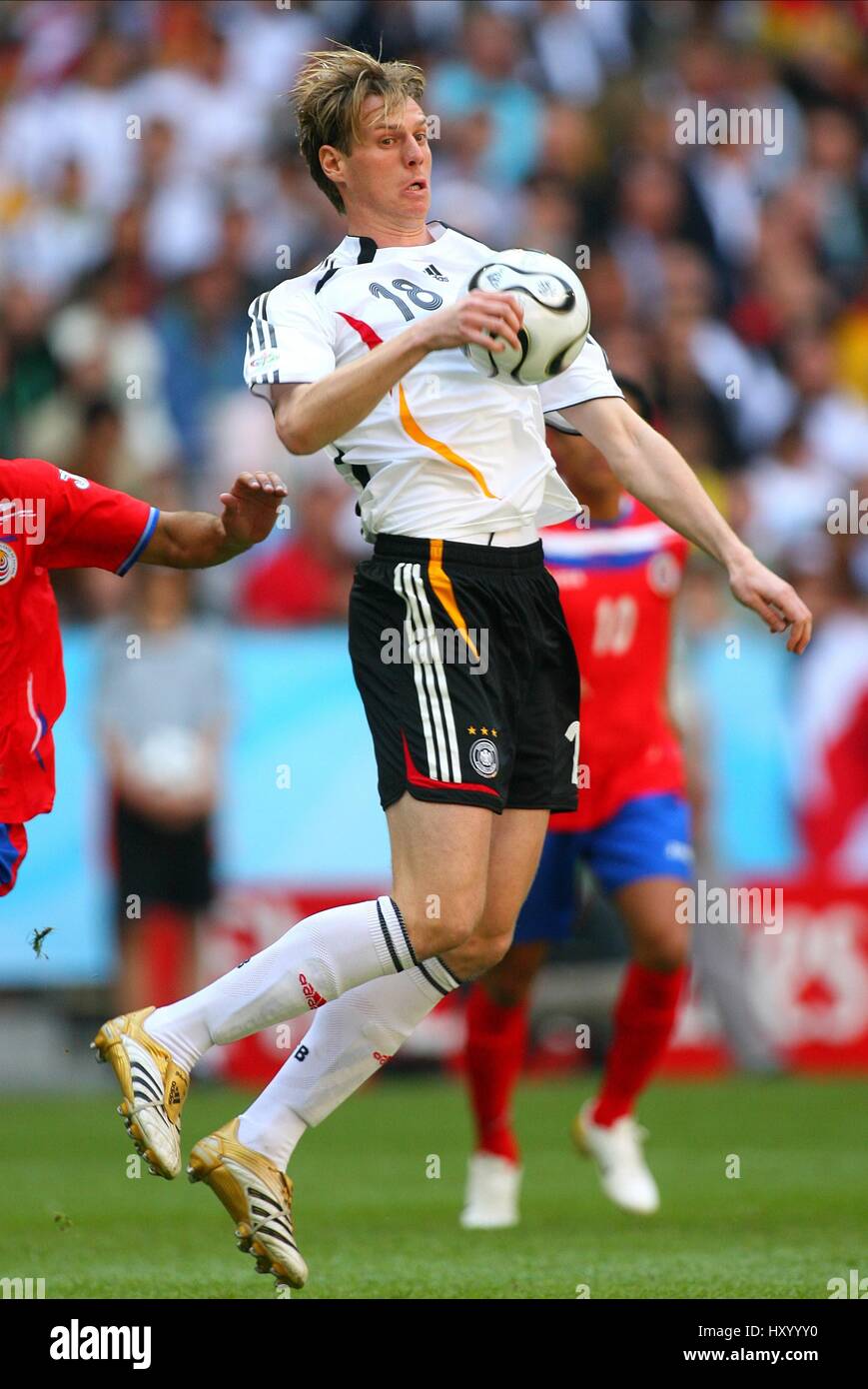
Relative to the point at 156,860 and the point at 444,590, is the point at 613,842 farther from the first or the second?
the point at 156,860

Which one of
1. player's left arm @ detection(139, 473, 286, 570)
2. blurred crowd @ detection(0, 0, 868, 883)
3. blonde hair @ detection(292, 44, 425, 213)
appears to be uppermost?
blurred crowd @ detection(0, 0, 868, 883)

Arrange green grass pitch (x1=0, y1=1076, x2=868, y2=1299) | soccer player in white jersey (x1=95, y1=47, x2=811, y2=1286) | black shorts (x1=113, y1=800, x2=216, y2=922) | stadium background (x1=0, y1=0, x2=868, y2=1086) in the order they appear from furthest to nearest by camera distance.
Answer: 1. stadium background (x1=0, y1=0, x2=868, y2=1086)
2. black shorts (x1=113, y1=800, x2=216, y2=922)
3. green grass pitch (x1=0, y1=1076, x2=868, y2=1299)
4. soccer player in white jersey (x1=95, y1=47, x2=811, y2=1286)

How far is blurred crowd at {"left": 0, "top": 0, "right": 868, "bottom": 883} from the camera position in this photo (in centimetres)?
1217

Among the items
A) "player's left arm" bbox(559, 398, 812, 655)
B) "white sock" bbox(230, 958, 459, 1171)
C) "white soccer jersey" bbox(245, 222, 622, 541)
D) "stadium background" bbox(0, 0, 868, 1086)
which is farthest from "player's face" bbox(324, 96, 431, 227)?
"stadium background" bbox(0, 0, 868, 1086)

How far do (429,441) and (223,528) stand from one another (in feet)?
1.80

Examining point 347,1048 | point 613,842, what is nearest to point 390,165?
point 347,1048

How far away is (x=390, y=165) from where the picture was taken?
17.6 feet

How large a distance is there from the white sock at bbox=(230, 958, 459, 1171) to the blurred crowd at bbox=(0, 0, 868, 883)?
20.8 feet

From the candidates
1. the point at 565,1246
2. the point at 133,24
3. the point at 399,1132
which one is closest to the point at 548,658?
the point at 565,1246

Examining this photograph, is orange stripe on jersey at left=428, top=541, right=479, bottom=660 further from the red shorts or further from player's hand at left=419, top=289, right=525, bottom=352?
the red shorts

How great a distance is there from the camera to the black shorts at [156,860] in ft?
35.9

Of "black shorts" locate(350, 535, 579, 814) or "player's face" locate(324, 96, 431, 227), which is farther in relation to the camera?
"player's face" locate(324, 96, 431, 227)

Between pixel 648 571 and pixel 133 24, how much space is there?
27.2 ft

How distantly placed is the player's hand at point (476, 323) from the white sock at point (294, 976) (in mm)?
1265
